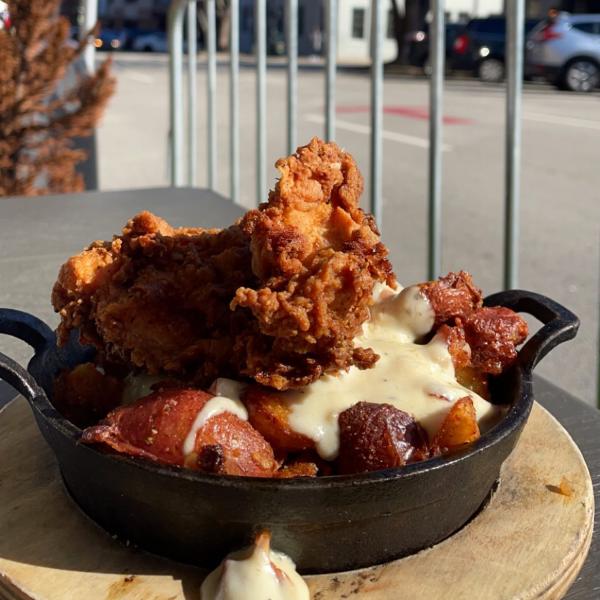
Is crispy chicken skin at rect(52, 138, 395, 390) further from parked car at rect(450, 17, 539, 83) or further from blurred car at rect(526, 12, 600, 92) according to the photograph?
parked car at rect(450, 17, 539, 83)

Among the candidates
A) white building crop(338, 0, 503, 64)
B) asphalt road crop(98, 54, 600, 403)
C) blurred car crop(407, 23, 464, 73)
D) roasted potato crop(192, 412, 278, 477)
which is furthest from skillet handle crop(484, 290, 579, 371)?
white building crop(338, 0, 503, 64)

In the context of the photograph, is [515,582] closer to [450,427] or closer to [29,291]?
[450,427]

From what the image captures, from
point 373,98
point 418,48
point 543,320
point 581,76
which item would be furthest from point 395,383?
point 418,48

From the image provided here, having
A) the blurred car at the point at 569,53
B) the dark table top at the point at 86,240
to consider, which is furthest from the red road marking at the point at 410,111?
the dark table top at the point at 86,240

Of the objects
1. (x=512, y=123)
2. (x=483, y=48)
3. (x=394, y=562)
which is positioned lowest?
(x=394, y=562)

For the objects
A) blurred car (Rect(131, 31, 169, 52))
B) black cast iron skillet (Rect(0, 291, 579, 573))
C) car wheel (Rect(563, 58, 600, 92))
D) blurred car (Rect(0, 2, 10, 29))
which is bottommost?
black cast iron skillet (Rect(0, 291, 579, 573))

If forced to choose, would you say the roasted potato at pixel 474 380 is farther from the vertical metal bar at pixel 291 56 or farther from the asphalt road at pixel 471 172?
the asphalt road at pixel 471 172

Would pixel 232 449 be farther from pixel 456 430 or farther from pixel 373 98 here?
pixel 373 98
